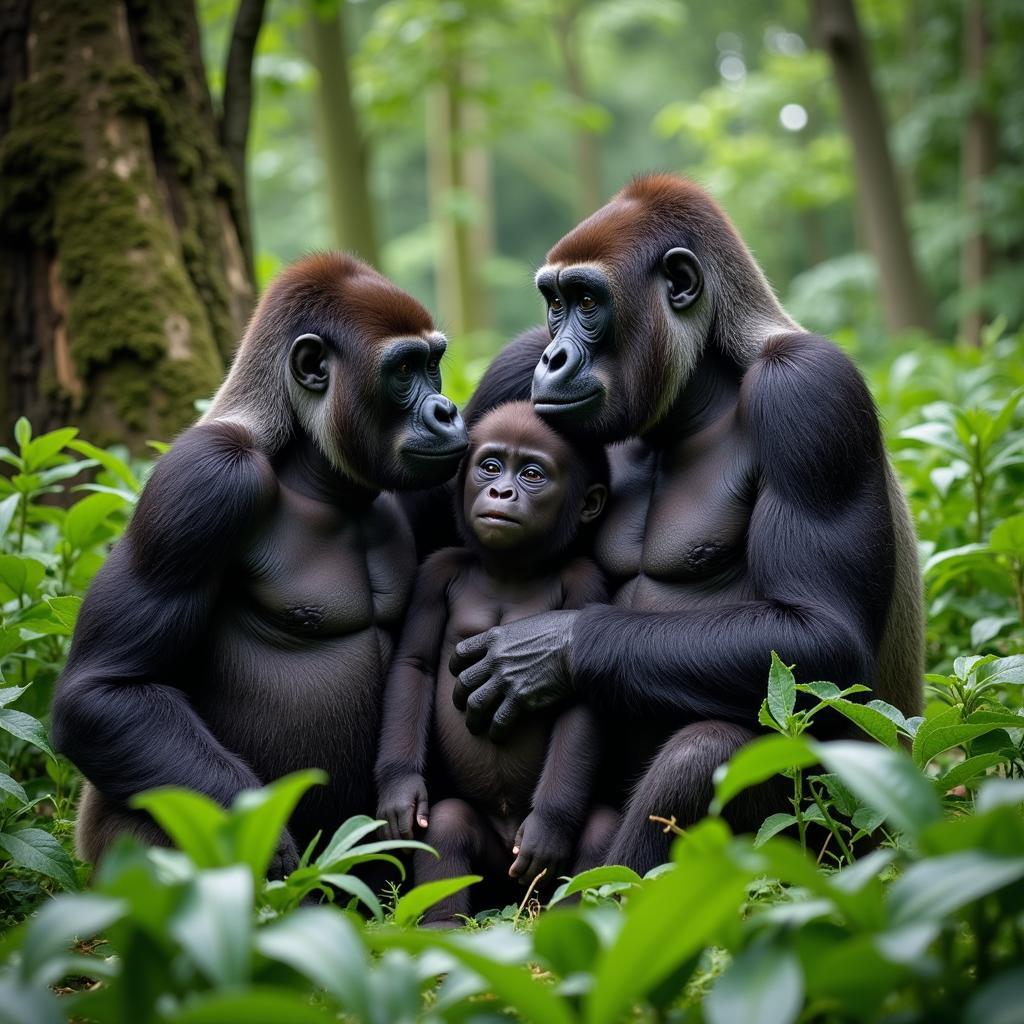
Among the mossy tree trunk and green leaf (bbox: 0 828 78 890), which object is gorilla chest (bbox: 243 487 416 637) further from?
the mossy tree trunk

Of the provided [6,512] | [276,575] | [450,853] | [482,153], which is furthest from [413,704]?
[482,153]

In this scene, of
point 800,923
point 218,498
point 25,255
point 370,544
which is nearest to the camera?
point 800,923

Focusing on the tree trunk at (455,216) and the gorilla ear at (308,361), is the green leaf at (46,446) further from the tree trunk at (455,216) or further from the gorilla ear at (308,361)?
the tree trunk at (455,216)

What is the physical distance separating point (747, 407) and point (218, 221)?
3.41 metres

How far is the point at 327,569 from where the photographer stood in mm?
3980

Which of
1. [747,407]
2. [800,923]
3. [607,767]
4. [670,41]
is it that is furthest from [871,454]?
[670,41]

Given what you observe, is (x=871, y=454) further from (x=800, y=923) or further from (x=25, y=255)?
(x=25, y=255)

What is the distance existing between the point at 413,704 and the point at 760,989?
7.22ft

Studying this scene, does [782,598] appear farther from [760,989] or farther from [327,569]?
[760,989]

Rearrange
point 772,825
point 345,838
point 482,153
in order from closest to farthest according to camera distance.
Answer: point 345,838
point 772,825
point 482,153

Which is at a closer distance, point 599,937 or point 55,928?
point 55,928

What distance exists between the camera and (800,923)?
2.23 m

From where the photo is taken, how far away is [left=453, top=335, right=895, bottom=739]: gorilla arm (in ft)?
11.9

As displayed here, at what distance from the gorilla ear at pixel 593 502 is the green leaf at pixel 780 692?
1167mm
